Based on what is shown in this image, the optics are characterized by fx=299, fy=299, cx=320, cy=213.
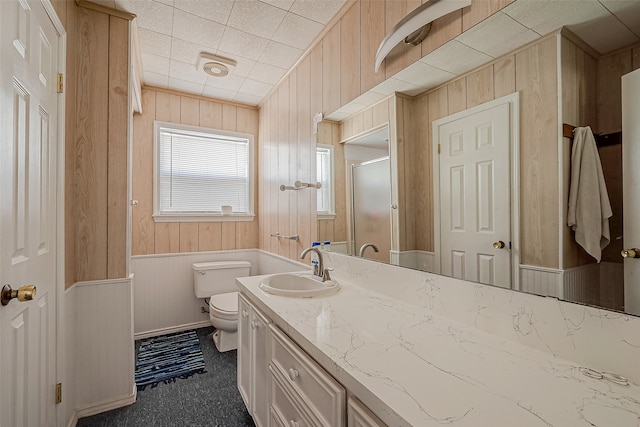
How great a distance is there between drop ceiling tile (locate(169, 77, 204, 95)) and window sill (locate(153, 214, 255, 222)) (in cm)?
123

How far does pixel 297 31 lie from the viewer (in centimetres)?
204

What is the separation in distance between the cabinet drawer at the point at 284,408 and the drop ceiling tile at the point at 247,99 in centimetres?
264

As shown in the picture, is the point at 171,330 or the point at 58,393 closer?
the point at 58,393

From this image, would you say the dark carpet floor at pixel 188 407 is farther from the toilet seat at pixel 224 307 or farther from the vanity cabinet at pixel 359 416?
the vanity cabinet at pixel 359 416

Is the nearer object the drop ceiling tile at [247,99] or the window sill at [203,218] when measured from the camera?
the window sill at [203,218]

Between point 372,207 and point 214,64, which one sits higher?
point 214,64

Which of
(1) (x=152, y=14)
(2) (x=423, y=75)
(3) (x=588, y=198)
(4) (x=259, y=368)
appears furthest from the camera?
(1) (x=152, y=14)

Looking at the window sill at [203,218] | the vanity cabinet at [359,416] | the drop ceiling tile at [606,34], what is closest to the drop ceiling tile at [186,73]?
the window sill at [203,218]

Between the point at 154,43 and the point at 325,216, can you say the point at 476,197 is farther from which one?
the point at 154,43

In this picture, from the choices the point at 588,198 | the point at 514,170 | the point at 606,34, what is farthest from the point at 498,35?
the point at 588,198

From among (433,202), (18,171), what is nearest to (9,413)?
(18,171)

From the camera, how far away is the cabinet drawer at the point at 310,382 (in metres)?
0.80

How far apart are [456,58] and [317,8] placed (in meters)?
1.08

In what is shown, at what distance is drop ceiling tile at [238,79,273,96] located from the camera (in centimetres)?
277
